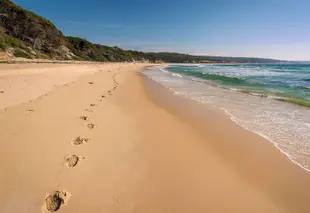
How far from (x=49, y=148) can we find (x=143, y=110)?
4.10 metres

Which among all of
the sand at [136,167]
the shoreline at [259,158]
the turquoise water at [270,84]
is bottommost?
the turquoise water at [270,84]

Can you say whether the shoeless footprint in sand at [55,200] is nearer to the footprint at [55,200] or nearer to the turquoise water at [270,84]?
the footprint at [55,200]

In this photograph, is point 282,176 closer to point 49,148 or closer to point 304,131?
point 304,131

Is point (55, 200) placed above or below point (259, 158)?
above

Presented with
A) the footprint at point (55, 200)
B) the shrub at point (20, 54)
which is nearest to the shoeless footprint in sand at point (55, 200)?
the footprint at point (55, 200)

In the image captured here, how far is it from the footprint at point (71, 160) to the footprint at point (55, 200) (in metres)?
0.70

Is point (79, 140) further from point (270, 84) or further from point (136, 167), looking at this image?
point (270, 84)

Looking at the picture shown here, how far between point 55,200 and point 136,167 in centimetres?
124

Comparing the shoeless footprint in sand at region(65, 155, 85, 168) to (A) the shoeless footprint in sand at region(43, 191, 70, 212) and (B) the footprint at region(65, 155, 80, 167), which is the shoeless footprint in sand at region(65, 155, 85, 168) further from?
(A) the shoeless footprint in sand at region(43, 191, 70, 212)

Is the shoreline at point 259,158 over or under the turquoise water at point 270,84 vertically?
over

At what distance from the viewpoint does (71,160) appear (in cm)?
340

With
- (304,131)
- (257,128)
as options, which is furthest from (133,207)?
(304,131)

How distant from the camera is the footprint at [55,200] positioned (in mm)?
2394

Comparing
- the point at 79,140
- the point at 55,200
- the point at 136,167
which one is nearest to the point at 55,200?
the point at 55,200
